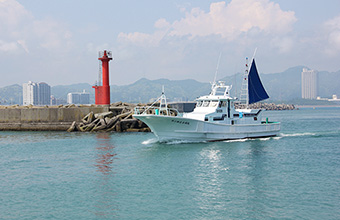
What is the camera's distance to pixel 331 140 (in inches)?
1296

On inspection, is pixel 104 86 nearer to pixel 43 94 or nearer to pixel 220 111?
pixel 220 111

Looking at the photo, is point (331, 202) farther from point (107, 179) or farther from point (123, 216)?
point (107, 179)

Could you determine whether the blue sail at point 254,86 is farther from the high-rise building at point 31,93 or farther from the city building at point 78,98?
the city building at point 78,98

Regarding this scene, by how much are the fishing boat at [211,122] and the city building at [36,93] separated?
480ft

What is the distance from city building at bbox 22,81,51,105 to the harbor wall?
12462 centimetres

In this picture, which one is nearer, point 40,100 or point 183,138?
point 183,138

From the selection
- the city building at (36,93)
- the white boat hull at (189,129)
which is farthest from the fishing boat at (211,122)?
the city building at (36,93)

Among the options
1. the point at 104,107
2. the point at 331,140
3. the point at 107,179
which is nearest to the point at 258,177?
the point at 107,179

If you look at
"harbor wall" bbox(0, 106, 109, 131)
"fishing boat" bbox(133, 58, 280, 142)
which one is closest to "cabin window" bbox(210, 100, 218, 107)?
"fishing boat" bbox(133, 58, 280, 142)

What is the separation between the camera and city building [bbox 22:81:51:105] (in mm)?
165875

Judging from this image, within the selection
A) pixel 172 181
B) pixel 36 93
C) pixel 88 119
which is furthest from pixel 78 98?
pixel 172 181

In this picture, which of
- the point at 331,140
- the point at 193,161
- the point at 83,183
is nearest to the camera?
the point at 83,183

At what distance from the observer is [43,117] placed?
43688 mm

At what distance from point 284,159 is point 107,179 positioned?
11166mm
